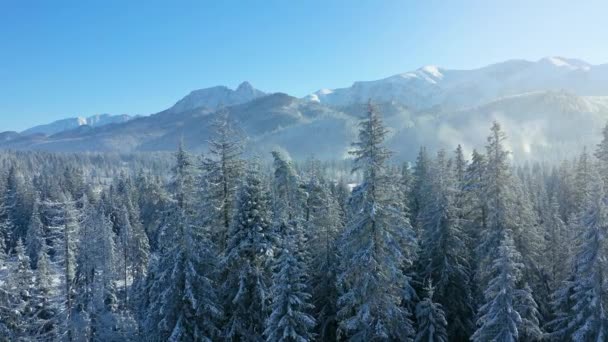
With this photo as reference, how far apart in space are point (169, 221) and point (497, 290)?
17.9m

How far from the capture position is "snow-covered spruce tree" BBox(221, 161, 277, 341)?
77.5 ft

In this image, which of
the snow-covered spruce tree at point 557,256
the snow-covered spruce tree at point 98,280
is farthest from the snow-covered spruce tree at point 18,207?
the snow-covered spruce tree at point 557,256

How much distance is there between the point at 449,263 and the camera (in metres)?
29.0

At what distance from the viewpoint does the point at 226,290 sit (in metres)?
24.6

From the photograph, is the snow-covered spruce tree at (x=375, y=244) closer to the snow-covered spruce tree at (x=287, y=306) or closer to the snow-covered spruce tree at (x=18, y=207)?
the snow-covered spruce tree at (x=287, y=306)

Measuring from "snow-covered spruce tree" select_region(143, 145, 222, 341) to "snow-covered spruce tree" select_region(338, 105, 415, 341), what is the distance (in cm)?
780

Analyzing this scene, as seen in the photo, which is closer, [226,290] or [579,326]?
[579,326]

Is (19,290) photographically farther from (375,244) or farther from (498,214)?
(498,214)

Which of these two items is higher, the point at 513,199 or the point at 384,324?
the point at 513,199

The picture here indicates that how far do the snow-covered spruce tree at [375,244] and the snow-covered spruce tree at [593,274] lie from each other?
8.61 metres

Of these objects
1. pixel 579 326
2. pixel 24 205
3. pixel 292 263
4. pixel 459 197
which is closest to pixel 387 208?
pixel 292 263

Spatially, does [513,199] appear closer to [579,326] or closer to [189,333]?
[579,326]

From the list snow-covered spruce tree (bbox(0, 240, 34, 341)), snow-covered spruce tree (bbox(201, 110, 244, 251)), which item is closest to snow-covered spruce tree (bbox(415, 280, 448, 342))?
snow-covered spruce tree (bbox(201, 110, 244, 251))

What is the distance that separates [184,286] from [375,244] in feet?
35.6
